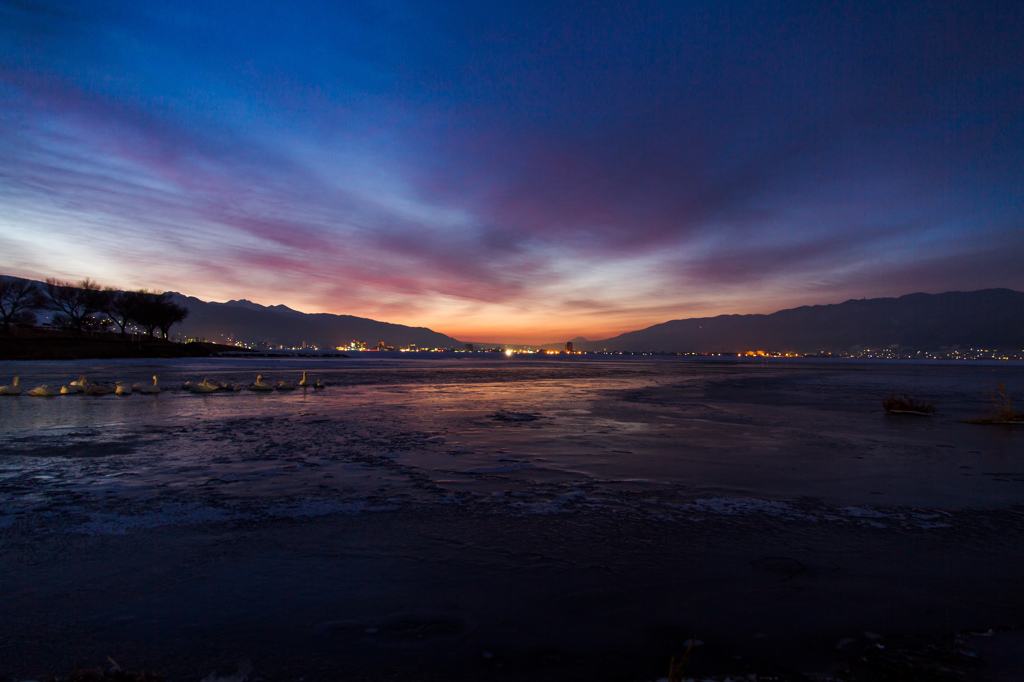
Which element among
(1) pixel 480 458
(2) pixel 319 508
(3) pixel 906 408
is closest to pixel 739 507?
(1) pixel 480 458

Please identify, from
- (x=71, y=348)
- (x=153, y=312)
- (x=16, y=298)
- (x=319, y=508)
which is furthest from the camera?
(x=153, y=312)

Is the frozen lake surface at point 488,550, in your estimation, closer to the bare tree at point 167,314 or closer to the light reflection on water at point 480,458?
the light reflection on water at point 480,458

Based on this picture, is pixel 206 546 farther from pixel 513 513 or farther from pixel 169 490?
pixel 513 513

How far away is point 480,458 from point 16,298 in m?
89.5

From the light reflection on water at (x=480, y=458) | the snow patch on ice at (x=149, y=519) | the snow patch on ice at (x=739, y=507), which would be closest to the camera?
the snow patch on ice at (x=149, y=519)

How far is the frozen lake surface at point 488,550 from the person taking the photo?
11.7ft

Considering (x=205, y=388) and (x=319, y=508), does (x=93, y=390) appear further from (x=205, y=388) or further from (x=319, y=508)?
(x=319, y=508)

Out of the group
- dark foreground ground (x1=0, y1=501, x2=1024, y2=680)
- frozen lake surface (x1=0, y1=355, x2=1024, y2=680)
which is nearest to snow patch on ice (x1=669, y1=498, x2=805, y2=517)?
frozen lake surface (x1=0, y1=355, x2=1024, y2=680)

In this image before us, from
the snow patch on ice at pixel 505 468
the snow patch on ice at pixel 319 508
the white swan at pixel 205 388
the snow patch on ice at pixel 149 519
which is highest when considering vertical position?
the white swan at pixel 205 388

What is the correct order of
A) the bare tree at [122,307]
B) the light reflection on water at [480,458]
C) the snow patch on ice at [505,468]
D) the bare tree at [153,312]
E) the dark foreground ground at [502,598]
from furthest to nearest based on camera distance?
the bare tree at [153,312] → the bare tree at [122,307] → the snow patch on ice at [505,468] → the light reflection on water at [480,458] → the dark foreground ground at [502,598]

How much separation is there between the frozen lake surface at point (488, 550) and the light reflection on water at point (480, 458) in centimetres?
9

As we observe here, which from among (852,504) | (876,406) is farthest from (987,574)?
(876,406)

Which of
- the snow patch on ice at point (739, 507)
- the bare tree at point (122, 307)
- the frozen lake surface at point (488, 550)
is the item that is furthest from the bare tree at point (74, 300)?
the snow patch on ice at point (739, 507)

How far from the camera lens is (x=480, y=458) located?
1001 cm
